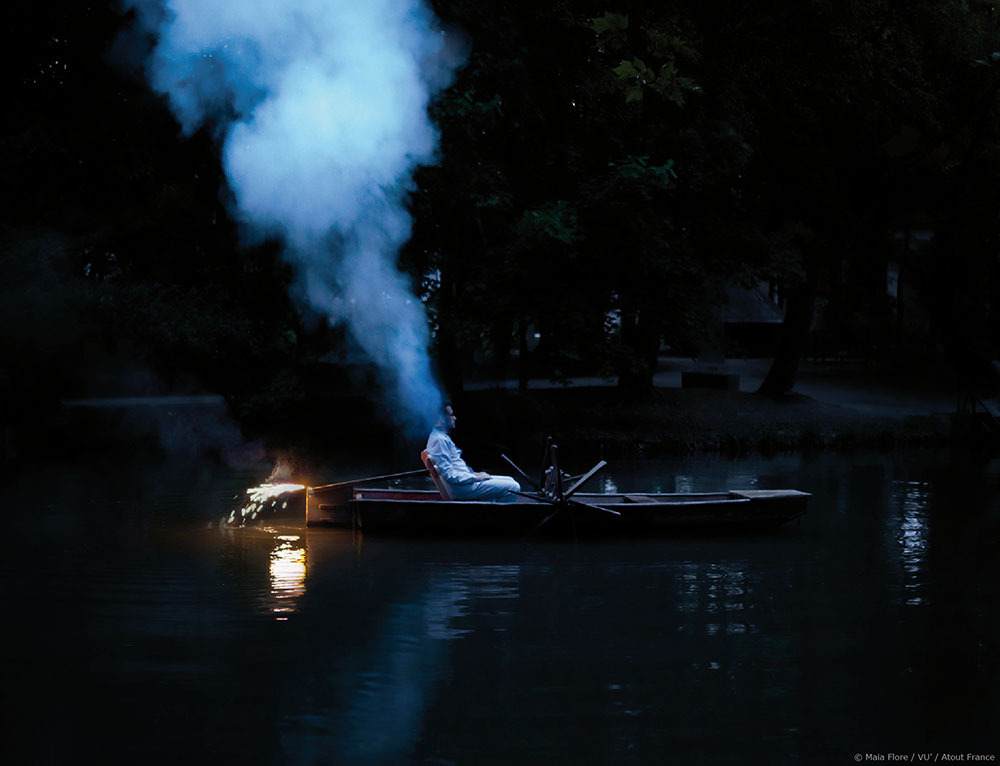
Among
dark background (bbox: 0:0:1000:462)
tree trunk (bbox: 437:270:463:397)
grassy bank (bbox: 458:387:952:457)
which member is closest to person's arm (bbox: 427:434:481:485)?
dark background (bbox: 0:0:1000:462)

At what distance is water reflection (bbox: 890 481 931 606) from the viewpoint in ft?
46.7

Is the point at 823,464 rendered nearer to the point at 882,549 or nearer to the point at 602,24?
the point at 882,549

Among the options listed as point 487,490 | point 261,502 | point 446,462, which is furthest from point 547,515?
point 261,502

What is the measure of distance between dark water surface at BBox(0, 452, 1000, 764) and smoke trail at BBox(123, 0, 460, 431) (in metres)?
6.69

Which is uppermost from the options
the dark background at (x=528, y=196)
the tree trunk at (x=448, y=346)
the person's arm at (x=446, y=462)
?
the dark background at (x=528, y=196)

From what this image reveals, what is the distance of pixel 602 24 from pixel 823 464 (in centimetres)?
1932

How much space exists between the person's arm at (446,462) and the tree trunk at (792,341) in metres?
19.6

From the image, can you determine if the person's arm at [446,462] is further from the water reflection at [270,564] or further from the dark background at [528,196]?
the dark background at [528,196]

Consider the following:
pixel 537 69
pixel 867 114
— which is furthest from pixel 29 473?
pixel 867 114

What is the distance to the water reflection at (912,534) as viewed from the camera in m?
14.2

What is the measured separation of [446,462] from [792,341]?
20939 millimetres

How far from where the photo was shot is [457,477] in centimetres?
1712
